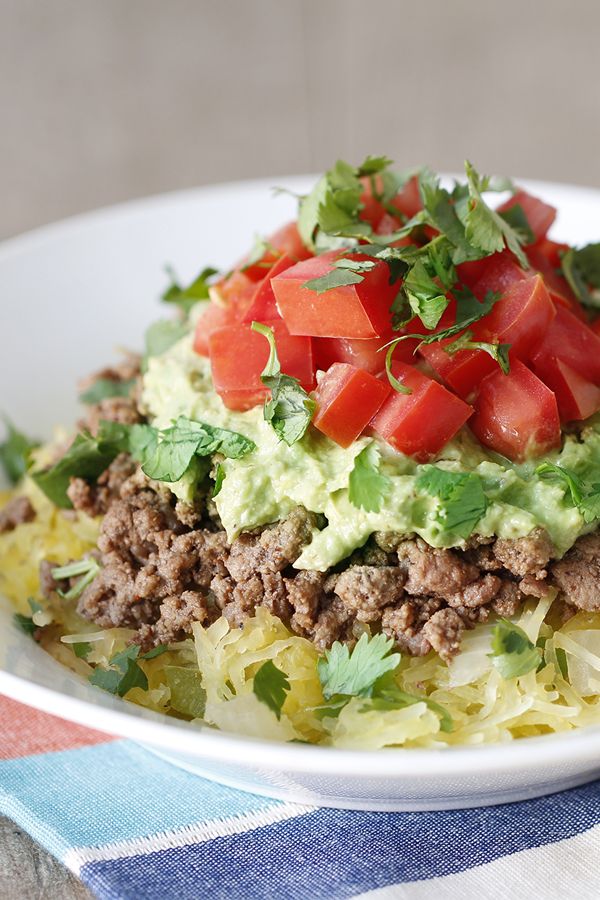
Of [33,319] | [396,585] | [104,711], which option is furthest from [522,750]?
[33,319]

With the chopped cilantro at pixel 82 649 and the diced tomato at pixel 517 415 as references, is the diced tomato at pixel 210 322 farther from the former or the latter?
the chopped cilantro at pixel 82 649

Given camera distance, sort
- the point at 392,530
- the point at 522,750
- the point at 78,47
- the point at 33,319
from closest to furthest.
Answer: the point at 522,750
the point at 392,530
the point at 33,319
the point at 78,47

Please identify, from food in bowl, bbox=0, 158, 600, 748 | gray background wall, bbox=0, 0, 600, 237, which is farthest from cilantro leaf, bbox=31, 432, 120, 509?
gray background wall, bbox=0, 0, 600, 237

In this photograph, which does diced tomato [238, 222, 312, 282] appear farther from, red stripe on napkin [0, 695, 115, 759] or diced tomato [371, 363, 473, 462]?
red stripe on napkin [0, 695, 115, 759]

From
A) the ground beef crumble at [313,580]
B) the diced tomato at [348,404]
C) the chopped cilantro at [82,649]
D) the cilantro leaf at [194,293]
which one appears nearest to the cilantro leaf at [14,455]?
the cilantro leaf at [194,293]

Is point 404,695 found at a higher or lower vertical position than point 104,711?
lower

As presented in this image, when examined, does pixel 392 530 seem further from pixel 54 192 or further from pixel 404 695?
pixel 54 192
